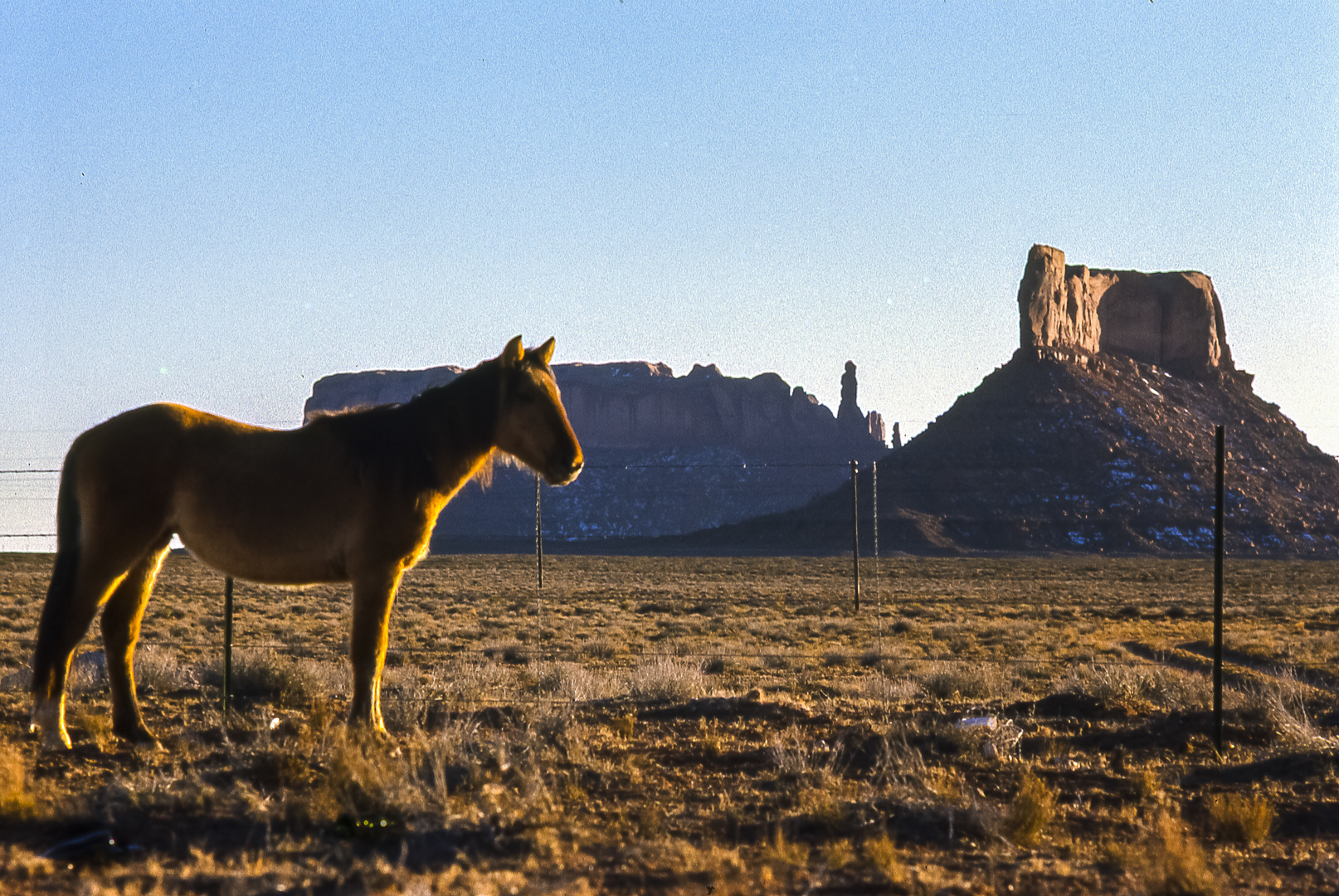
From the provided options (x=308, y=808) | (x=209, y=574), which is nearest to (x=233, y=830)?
(x=308, y=808)

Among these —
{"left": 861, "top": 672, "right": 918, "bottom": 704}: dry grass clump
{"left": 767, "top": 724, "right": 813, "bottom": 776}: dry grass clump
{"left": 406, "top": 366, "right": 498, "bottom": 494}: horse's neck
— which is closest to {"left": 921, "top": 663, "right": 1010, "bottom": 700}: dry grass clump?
{"left": 861, "top": 672, "right": 918, "bottom": 704}: dry grass clump

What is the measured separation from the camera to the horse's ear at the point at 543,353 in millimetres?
6699

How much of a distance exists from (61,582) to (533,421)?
9.51ft

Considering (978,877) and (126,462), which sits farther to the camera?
(126,462)

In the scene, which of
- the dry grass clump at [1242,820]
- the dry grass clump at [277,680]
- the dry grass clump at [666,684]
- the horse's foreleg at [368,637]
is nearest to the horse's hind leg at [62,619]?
the horse's foreleg at [368,637]

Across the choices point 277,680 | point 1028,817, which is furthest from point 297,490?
point 277,680

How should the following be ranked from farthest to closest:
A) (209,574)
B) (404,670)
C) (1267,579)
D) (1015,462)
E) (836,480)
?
(836,480), (1015,462), (1267,579), (209,574), (404,670)

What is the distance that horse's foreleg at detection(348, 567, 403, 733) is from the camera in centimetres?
626

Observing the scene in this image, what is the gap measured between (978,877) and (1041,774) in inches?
96.7

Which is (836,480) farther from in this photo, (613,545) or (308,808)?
(308,808)

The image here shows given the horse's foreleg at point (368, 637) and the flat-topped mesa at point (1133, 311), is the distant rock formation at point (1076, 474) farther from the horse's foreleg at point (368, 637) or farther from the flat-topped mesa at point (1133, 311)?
the horse's foreleg at point (368, 637)

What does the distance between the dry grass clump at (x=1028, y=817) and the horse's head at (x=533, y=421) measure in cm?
290

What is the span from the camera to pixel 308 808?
205 inches

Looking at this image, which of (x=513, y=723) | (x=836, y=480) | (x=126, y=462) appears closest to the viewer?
(x=126, y=462)
